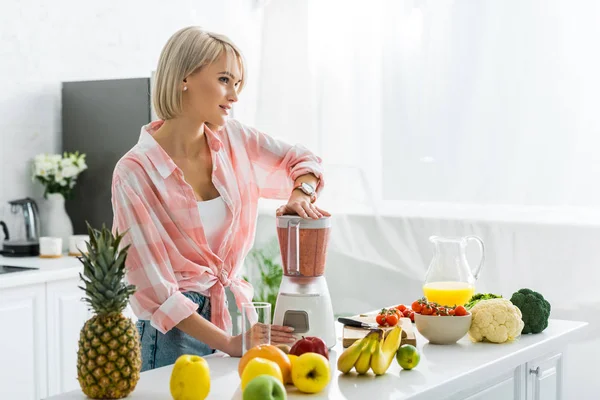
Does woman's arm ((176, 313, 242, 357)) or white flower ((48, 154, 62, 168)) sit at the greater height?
white flower ((48, 154, 62, 168))

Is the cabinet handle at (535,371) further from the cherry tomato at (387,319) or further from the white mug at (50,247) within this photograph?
the white mug at (50,247)

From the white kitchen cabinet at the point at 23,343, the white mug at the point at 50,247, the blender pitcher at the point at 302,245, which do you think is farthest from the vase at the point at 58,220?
the blender pitcher at the point at 302,245

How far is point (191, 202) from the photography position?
2.15m

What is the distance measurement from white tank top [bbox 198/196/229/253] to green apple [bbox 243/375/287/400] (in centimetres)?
74

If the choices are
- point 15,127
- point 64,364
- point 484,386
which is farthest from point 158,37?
point 484,386

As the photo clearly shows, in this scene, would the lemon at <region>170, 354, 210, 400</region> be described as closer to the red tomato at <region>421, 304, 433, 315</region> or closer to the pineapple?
the pineapple

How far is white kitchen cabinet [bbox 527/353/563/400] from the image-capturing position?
2191 mm

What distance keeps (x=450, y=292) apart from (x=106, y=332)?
1.07m

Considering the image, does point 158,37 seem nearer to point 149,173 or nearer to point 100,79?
point 100,79

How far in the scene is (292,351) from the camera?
72.1 inches

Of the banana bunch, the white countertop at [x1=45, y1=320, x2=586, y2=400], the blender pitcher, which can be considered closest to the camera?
the white countertop at [x1=45, y1=320, x2=586, y2=400]

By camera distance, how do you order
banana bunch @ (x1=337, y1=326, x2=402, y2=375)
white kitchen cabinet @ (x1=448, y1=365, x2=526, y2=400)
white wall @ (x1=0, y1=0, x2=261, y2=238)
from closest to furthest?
banana bunch @ (x1=337, y1=326, x2=402, y2=375) < white kitchen cabinet @ (x1=448, y1=365, x2=526, y2=400) < white wall @ (x1=0, y1=0, x2=261, y2=238)

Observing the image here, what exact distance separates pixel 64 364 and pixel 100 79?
158cm

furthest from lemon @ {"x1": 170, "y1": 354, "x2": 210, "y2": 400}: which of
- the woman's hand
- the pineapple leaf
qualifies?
the woman's hand
